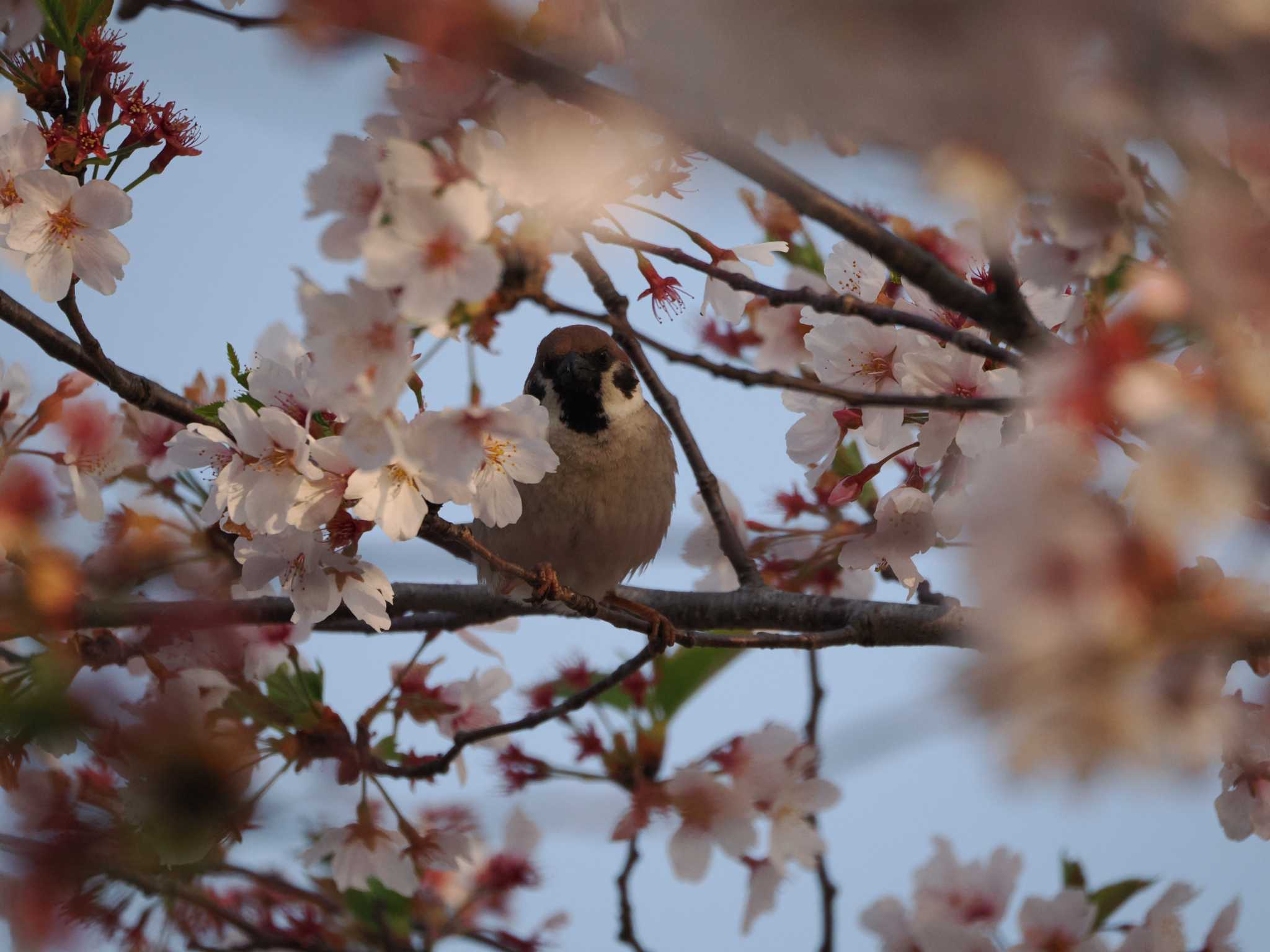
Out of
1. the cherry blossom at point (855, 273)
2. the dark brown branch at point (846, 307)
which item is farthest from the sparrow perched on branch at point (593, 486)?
the dark brown branch at point (846, 307)

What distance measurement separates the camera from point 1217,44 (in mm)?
666

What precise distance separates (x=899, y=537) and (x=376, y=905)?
1.82 meters

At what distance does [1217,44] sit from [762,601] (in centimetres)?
209

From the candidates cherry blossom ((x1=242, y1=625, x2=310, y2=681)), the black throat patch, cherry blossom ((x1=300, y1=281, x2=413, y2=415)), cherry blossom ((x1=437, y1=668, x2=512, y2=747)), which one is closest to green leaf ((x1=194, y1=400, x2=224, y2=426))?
cherry blossom ((x1=242, y1=625, x2=310, y2=681))

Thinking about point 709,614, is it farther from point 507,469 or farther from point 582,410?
point 507,469

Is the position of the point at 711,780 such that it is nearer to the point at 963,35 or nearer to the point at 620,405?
the point at 620,405

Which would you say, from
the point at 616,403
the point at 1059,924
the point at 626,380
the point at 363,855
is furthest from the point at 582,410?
the point at 1059,924

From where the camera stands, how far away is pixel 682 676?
318 centimetres

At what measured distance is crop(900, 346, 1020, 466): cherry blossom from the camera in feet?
6.91

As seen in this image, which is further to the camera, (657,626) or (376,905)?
(376,905)

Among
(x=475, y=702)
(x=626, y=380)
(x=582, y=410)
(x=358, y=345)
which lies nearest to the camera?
(x=358, y=345)

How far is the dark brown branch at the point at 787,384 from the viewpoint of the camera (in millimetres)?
1270

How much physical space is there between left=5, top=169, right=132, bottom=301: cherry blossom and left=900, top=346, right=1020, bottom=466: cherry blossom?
1434 millimetres

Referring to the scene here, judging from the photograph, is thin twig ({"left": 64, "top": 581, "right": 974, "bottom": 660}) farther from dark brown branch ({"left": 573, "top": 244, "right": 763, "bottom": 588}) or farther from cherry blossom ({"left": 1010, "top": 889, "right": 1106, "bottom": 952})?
cherry blossom ({"left": 1010, "top": 889, "right": 1106, "bottom": 952})
